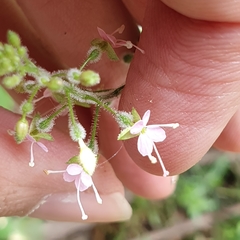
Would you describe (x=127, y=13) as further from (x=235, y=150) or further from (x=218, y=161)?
(x=218, y=161)

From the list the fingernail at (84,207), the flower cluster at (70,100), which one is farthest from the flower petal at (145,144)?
the fingernail at (84,207)

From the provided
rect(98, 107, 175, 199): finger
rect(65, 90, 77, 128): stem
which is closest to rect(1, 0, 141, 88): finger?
rect(98, 107, 175, 199): finger

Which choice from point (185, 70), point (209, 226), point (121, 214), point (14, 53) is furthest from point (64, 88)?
point (209, 226)

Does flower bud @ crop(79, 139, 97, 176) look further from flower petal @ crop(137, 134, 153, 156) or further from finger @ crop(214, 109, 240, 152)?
finger @ crop(214, 109, 240, 152)

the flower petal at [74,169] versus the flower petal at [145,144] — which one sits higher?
the flower petal at [74,169]

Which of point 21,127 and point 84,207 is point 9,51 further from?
point 84,207

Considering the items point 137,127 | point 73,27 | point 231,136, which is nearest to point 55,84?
point 137,127

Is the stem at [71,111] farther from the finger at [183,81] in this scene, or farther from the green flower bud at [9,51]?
the finger at [183,81]
